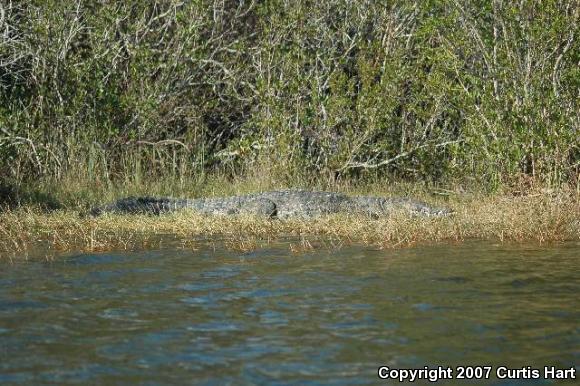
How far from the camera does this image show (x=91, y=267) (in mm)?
7367

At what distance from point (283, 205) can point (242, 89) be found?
4798mm

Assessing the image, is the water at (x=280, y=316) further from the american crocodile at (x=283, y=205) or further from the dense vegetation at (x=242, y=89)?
the dense vegetation at (x=242, y=89)

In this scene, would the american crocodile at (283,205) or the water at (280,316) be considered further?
the american crocodile at (283,205)

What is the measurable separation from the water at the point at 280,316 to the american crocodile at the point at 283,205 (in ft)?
9.04

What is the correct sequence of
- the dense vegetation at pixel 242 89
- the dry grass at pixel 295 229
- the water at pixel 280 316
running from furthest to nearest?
the dense vegetation at pixel 242 89 < the dry grass at pixel 295 229 < the water at pixel 280 316

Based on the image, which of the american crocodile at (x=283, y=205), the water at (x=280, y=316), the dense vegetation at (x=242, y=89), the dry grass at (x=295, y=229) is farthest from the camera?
the dense vegetation at (x=242, y=89)

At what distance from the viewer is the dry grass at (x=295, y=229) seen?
8.63 meters

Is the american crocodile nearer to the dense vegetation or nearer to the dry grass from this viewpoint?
the dry grass

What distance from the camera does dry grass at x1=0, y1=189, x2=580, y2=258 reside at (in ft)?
28.3

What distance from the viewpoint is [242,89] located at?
50.9 feet

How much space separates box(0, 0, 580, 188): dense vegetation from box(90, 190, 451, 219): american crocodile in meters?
1.79

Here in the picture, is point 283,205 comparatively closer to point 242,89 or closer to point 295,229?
point 295,229

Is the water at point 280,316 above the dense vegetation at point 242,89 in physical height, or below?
below

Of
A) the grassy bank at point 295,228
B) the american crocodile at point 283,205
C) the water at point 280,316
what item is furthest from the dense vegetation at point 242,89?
the water at point 280,316
